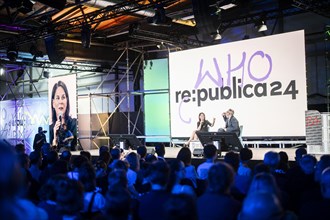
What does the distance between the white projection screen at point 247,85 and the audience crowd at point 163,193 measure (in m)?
5.39

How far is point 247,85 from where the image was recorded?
408 inches

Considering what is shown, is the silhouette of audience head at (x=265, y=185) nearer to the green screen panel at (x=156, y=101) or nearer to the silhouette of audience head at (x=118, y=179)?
the silhouette of audience head at (x=118, y=179)

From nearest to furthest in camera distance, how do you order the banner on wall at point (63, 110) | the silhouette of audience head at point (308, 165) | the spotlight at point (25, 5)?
1. the silhouette of audience head at point (308, 165)
2. the spotlight at point (25, 5)
3. the banner on wall at point (63, 110)

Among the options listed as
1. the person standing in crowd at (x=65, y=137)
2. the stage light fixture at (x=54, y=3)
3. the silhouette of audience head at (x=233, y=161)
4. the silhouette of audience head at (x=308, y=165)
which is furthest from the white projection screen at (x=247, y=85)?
the silhouette of audience head at (x=308, y=165)

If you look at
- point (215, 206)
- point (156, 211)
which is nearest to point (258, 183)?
point (215, 206)

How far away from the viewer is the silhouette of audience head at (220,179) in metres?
2.52

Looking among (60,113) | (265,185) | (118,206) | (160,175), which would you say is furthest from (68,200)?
(60,113)

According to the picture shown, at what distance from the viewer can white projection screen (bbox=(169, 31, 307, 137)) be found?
9.48 m

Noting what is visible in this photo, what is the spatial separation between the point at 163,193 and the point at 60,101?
1169cm

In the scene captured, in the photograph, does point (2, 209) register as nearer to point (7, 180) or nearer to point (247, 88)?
point (7, 180)

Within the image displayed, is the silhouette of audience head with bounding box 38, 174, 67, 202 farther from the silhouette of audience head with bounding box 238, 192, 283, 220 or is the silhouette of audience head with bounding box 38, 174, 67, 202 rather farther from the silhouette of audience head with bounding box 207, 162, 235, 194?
the silhouette of audience head with bounding box 238, 192, 283, 220

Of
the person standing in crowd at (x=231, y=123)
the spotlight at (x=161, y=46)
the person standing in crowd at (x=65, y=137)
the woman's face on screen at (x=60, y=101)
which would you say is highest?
the spotlight at (x=161, y=46)

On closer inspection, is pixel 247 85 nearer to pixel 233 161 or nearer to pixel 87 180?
pixel 233 161

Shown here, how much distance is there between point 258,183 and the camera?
8.52 feet
